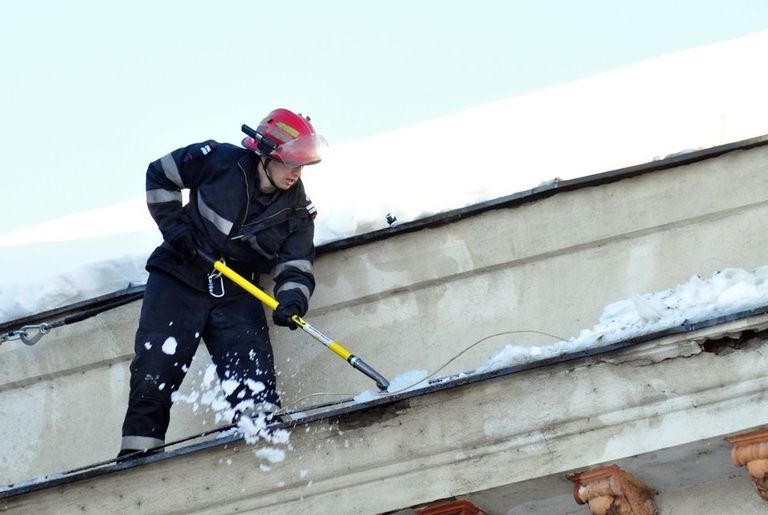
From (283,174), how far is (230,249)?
47 centimetres

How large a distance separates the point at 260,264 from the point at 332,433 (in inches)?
58.1

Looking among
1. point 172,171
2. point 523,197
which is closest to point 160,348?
point 172,171

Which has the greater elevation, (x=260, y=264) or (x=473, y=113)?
(x=473, y=113)

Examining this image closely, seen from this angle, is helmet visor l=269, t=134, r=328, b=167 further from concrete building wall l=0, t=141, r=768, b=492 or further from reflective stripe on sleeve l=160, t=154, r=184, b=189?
concrete building wall l=0, t=141, r=768, b=492

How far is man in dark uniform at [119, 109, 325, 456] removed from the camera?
8047 mm

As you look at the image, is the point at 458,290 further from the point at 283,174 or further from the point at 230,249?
the point at 230,249

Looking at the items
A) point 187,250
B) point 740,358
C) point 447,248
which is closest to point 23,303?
point 187,250

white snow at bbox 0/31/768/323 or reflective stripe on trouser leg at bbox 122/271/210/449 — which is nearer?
reflective stripe on trouser leg at bbox 122/271/210/449

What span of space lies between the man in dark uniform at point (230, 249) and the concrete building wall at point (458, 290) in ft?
1.22

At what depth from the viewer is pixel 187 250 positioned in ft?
26.7

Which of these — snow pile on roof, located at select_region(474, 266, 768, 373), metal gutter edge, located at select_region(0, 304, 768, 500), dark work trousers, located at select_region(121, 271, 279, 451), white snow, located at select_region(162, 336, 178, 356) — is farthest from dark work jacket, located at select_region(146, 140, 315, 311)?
snow pile on roof, located at select_region(474, 266, 768, 373)

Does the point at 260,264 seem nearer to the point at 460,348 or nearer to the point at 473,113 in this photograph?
the point at 460,348

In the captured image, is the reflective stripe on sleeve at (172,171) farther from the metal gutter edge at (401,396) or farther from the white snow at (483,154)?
the metal gutter edge at (401,396)

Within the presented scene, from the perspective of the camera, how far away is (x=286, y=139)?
8156 millimetres
